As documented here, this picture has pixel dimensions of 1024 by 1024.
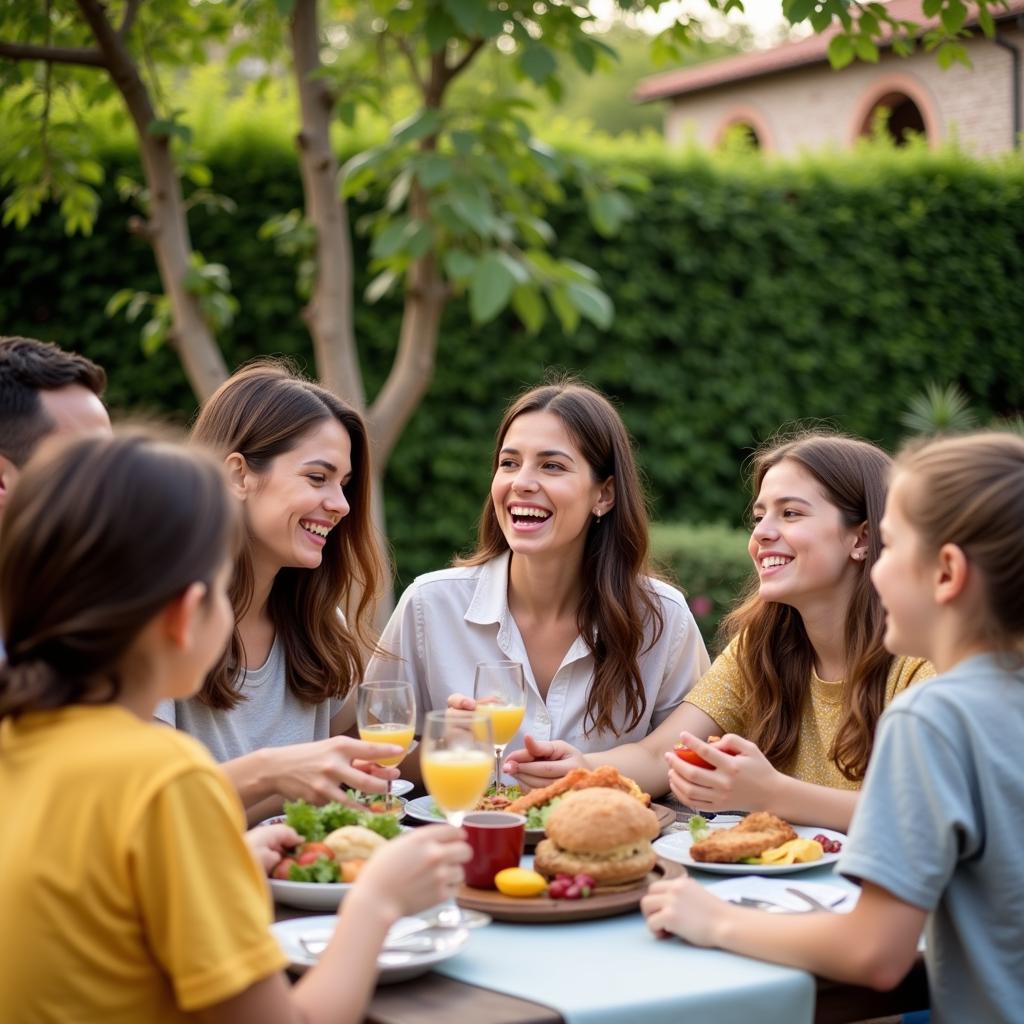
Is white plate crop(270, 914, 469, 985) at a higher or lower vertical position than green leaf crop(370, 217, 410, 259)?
lower

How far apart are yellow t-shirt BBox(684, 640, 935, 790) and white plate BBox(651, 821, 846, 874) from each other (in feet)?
1.31

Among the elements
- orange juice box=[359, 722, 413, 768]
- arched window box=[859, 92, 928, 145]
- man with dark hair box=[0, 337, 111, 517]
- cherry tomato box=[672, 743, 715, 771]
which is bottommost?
cherry tomato box=[672, 743, 715, 771]

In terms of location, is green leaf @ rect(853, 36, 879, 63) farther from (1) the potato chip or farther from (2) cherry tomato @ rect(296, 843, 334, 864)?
(2) cherry tomato @ rect(296, 843, 334, 864)

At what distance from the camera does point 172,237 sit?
570 centimetres

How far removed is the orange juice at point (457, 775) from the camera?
7.75 feet

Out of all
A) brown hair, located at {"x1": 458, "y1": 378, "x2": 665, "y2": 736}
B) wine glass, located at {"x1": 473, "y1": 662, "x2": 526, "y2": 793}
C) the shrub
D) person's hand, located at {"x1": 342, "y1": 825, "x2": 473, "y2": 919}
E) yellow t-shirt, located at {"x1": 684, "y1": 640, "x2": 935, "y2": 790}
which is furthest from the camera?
the shrub

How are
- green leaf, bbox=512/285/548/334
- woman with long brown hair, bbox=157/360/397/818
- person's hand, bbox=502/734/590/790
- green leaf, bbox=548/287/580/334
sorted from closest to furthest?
person's hand, bbox=502/734/590/790
woman with long brown hair, bbox=157/360/397/818
green leaf, bbox=512/285/548/334
green leaf, bbox=548/287/580/334

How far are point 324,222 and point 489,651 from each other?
8.84ft

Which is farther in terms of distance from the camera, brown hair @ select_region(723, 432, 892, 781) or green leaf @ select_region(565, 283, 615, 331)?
green leaf @ select_region(565, 283, 615, 331)

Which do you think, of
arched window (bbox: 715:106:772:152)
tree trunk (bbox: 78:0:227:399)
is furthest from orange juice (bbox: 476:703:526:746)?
arched window (bbox: 715:106:772:152)

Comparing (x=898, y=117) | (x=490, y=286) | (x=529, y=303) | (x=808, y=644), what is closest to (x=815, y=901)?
(x=808, y=644)

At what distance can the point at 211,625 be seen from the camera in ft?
5.95

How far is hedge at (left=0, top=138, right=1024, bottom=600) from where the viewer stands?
8.04 m

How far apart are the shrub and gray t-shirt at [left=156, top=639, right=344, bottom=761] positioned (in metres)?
4.57
